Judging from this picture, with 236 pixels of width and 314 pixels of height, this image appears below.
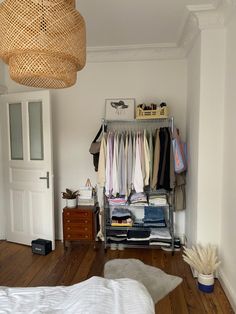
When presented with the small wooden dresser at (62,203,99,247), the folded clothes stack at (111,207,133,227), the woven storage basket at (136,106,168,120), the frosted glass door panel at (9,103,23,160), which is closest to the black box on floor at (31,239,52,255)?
the small wooden dresser at (62,203,99,247)

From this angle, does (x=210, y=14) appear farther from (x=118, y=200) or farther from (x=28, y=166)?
(x=28, y=166)

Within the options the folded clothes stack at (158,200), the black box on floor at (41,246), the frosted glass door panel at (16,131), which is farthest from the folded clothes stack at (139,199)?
the frosted glass door panel at (16,131)

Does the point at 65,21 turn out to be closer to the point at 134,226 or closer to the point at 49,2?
the point at 49,2

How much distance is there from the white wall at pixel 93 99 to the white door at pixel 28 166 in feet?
1.10

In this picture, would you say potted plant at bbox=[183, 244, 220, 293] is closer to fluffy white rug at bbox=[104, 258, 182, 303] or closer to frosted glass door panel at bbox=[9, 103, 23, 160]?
fluffy white rug at bbox=[104, 258, 182, 303]

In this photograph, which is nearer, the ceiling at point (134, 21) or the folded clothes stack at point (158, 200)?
the ceiling at point (134, 21)

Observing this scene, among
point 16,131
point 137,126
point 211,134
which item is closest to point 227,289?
point 211,134

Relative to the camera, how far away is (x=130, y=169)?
2916 millimetres

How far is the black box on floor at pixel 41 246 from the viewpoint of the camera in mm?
2980

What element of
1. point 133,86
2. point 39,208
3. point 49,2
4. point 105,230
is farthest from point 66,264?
point 49,2

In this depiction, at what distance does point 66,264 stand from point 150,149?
5.40ft

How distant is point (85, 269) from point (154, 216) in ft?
3.56

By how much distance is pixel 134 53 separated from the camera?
3.20m

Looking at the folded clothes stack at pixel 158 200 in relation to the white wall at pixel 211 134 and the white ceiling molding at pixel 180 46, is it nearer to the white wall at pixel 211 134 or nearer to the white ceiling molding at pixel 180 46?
the white wall at pixel 211 134
